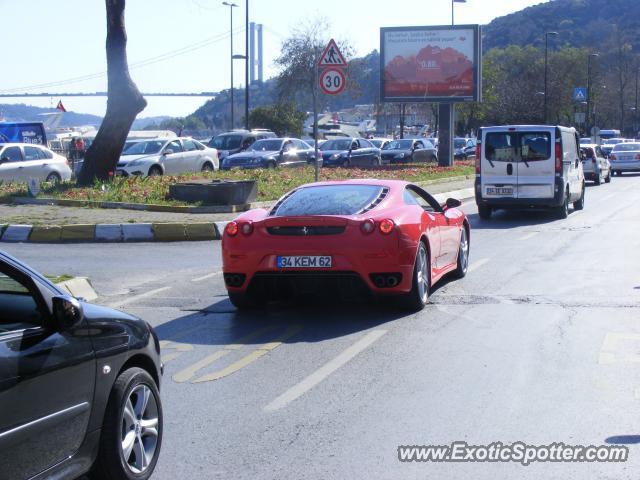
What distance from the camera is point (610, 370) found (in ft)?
22.7

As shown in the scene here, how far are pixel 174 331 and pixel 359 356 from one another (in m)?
1.99

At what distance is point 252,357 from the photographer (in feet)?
24.7

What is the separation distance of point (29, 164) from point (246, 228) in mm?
18123

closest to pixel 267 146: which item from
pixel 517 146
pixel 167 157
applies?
pixel 167 157

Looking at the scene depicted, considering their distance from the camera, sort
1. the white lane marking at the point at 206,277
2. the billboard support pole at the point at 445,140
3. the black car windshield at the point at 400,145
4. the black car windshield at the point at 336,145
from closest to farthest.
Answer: the white lane marking at the point at 206,277 < the black car windshield at the point at 336,145 < the billboard support pole at the point at 445,140 < the black car windshield at the point at 400,145

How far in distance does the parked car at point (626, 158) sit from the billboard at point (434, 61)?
24.8 ft

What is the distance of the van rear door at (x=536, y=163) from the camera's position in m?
19.6

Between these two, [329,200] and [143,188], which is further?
[143,188]

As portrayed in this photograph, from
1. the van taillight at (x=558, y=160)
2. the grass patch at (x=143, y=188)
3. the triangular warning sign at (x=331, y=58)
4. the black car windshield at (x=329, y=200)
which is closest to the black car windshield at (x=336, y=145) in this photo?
the grass patch at (x=143, y=188)

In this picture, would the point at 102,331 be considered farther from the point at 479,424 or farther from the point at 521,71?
the point at 521,71

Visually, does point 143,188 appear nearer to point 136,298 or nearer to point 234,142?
point 136,298

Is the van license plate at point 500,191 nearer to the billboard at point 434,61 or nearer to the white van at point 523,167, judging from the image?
the white van at point 523,167

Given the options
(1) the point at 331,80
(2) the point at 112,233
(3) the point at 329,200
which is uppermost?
(1) the point at 331,80

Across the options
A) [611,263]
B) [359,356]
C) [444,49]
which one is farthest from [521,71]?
[359,356]
